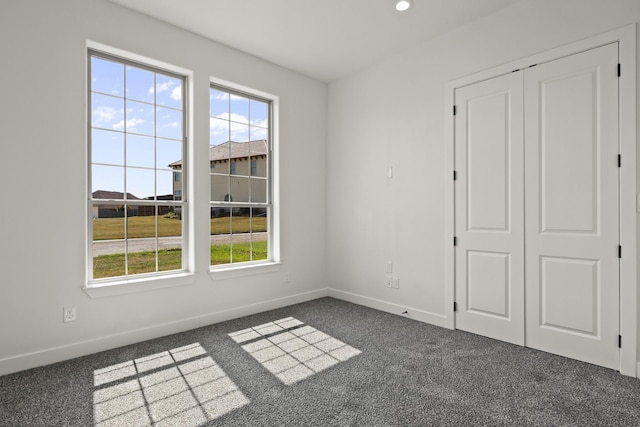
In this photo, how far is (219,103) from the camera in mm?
3838

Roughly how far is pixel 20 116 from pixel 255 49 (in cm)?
228

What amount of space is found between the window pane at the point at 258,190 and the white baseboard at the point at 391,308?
1.62 metres

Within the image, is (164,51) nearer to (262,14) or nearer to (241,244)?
(262,14)

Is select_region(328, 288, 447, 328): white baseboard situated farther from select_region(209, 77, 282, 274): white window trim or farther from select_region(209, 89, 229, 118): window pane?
select_region(209, 89, 229, 118): window pane

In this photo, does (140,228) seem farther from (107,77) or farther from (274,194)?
(274,194)

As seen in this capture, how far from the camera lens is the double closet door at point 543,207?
2543 mm

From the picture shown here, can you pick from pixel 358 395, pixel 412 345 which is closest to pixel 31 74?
pixel 358 395

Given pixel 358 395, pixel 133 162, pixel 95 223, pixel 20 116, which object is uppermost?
pixel 20 116

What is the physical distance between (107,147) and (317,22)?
2.30 meters

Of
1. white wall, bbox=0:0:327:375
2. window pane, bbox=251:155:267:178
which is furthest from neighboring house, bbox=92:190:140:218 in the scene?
window pane, bbox=251:155:267:178

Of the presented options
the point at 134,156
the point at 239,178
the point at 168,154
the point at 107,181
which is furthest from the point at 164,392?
the point at 239,178

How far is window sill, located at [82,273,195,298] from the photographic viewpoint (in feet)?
9.35

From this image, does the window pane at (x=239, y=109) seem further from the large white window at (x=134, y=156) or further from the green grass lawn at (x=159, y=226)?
the green grass lawn at (x=159, y=226)

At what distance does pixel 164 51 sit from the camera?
10.7ft
